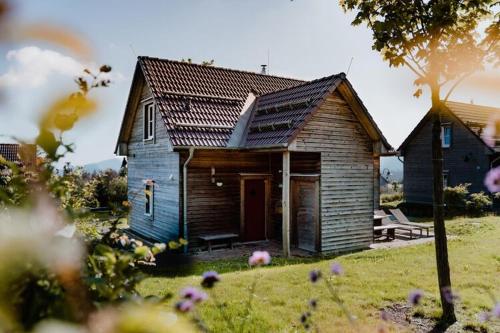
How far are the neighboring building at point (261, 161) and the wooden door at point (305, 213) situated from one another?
1.3 inches

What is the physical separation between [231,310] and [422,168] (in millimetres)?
27033

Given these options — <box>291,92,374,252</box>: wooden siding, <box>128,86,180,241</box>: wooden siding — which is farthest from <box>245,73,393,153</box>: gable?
<box>128,86,180,241</box>: wooden siding

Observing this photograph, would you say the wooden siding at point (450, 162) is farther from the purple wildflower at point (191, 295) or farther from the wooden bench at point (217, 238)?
the purple wildflower at point (191, 295)

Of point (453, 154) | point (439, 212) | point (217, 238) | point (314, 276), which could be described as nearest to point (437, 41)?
point (439, 212)

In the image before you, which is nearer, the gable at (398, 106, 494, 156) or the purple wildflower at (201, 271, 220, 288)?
the purple wildflower at (201, 271, 220, 288)

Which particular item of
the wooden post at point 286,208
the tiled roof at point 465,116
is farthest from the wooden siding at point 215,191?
the tiled roof at point 465,116

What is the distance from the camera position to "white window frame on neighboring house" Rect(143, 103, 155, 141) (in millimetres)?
15648

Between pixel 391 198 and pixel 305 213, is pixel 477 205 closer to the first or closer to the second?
pixel 391 198

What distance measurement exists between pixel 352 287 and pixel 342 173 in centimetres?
584

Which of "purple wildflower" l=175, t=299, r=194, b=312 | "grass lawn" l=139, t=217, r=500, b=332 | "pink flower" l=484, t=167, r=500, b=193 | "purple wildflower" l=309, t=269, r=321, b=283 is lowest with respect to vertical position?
"grass lawn" l=139, t=217, r=500, b=332

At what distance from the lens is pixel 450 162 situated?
28.6 meters

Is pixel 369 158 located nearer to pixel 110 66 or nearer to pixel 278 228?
pixel 278 228

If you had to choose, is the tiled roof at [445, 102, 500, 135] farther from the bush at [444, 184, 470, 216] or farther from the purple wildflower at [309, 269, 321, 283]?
the purple wildflower at [309, 269, 321, 283]

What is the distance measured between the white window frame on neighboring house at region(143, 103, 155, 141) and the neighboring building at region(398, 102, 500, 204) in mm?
18011
